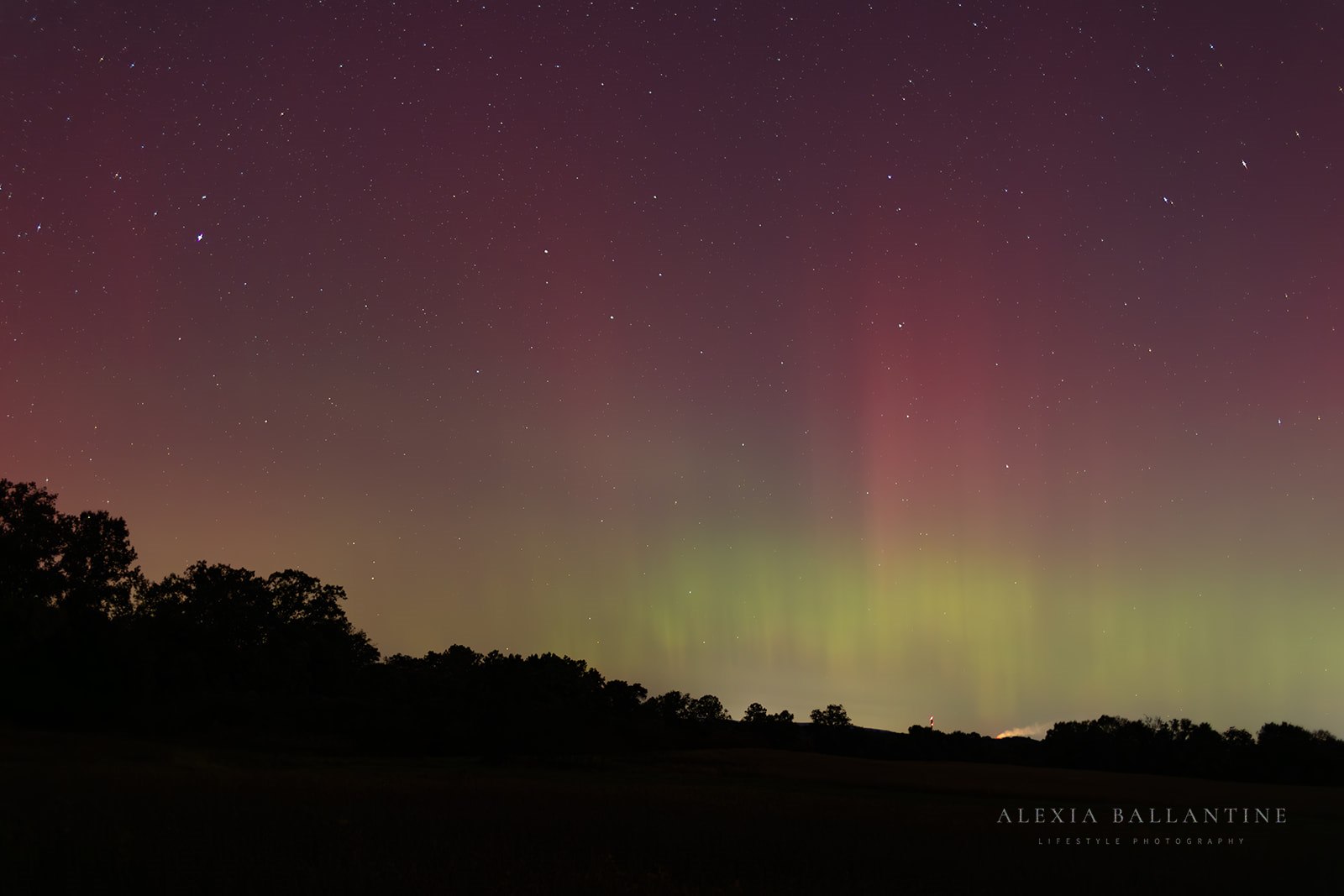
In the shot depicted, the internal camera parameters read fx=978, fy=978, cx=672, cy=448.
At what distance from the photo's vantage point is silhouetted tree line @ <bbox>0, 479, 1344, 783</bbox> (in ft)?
209

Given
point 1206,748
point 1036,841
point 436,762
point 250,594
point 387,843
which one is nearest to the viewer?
point 387,843

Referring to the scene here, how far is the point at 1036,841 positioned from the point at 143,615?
83.4 m

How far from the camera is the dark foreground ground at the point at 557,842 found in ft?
37.6

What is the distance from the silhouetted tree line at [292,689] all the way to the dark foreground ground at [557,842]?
3764 centimetres

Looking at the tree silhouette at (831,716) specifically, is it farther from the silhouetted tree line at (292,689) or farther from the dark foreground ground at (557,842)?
the dark foreground ground at (557,842)

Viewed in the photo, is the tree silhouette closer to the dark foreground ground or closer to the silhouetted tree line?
the silhouetted tree line

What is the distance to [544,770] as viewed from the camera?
48750 millimetres

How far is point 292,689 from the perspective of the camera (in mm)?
90375

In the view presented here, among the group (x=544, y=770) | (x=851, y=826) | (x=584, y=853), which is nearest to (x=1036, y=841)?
(x=851, y=826)

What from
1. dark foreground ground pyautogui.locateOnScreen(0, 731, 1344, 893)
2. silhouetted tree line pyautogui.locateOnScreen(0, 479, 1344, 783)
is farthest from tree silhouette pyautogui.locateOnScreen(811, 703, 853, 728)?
dark foreground ground pyautogui.locateOnScreen(0, 731, 1344, 893)

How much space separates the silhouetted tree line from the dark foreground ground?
37.6 meters

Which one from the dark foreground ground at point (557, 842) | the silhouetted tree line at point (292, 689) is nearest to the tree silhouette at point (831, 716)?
the silhouetted tree line at point (292, 689)

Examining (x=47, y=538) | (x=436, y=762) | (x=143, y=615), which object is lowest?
(x=436, y=762)

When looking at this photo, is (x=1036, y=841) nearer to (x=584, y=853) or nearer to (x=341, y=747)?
(x=584, y=853)
